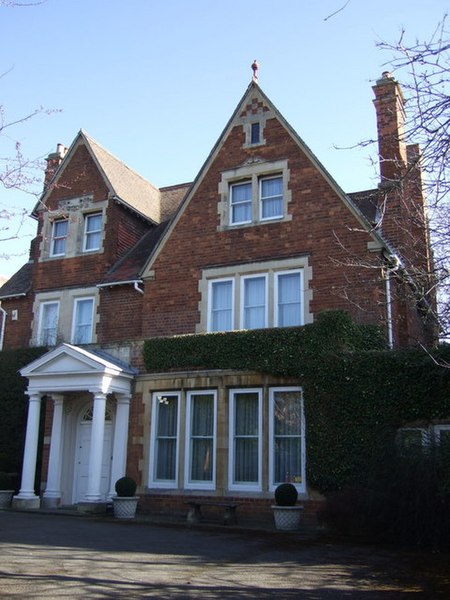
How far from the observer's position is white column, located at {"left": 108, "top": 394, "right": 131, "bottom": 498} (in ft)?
58.5

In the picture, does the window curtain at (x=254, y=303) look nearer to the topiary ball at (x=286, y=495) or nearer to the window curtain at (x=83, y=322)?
the topiary ball at (x=286, y=495)

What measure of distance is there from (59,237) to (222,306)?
287 inches

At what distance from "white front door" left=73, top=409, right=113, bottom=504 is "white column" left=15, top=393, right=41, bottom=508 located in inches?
53.7

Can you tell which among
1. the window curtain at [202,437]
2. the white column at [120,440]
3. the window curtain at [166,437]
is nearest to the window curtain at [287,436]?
the window curtain at [202,437]

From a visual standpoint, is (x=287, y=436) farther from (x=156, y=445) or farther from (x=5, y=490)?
(x=5, y=490)

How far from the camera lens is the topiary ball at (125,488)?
16.4m

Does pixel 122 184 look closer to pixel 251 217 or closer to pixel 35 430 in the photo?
pixel 251 217

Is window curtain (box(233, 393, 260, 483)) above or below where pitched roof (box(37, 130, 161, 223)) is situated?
below

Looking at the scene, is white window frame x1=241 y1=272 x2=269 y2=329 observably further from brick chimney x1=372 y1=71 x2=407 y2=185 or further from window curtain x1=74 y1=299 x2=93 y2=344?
window curtain x1=74 y1=299 x2=93 y2=344

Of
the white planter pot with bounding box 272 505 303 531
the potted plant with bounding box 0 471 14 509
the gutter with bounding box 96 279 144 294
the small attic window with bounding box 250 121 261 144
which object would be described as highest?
the small attic window with bounding box 250 121 261 144

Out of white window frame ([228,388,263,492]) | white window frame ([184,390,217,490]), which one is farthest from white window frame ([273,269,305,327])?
white window frame ([184,390,217,490])

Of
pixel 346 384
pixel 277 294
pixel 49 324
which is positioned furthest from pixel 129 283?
pixel 346 384

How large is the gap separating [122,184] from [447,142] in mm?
17845

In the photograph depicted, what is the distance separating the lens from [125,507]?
53.2 ft
